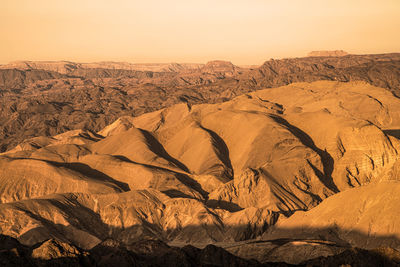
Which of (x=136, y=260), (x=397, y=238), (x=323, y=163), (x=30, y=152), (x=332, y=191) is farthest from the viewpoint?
(x=30, y=152)

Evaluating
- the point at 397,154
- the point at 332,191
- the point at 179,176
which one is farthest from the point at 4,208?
the point at 397,154

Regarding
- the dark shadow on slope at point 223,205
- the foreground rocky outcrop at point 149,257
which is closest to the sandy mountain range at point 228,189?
the dark shadow on slope at point 223,205

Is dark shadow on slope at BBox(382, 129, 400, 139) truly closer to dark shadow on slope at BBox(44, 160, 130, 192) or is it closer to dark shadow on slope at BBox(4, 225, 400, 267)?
dark shadow on slope at BBox(44, 160, 130, 192)

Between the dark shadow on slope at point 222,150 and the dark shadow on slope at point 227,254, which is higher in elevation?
the dark shadow on slope at point 227,254

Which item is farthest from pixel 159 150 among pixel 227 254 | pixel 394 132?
pixel 227 254

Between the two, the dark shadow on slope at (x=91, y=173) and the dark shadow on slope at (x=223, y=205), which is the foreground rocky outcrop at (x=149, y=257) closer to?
the dark shadow on slope at (x=223, y=205)

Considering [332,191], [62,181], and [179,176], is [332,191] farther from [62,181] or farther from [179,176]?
[62,181]
